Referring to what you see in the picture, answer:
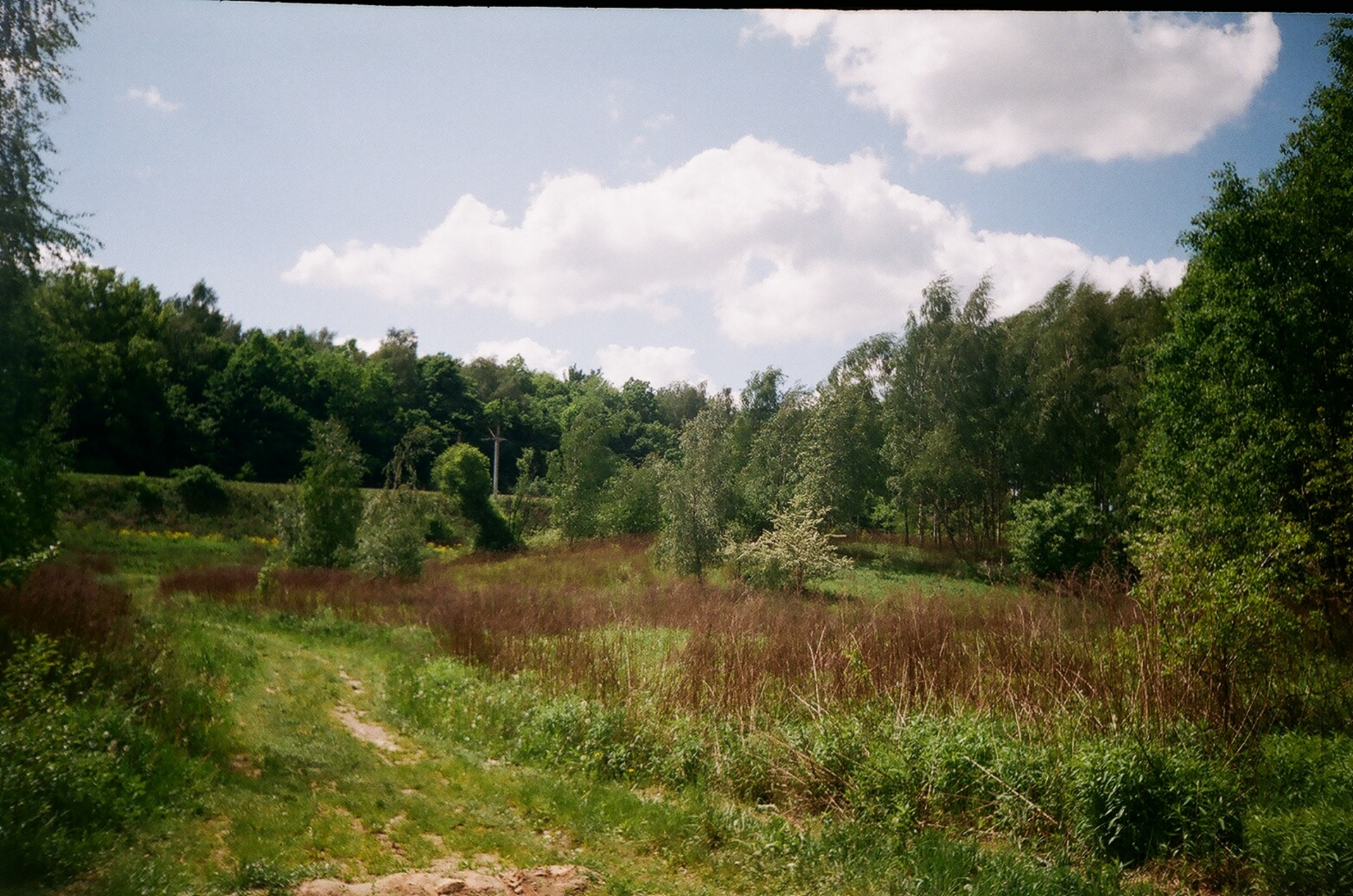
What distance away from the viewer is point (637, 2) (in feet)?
4.73

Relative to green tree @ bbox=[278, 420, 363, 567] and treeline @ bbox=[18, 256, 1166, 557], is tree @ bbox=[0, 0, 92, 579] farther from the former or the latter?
green tree @ bbox=[278, 420, 363, 567]

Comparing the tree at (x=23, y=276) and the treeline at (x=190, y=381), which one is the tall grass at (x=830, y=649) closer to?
the treeline at (x=190, y=381)

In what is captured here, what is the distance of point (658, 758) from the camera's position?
24.0ft

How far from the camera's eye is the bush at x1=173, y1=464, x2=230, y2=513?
24.8 ft

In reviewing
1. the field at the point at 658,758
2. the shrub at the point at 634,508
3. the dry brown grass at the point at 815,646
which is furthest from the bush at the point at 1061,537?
Answer: the shrub at the point at 634,508

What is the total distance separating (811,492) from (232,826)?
23.2 m

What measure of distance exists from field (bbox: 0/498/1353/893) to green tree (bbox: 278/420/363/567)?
15.2ft

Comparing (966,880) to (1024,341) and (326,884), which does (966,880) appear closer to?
(326,884)

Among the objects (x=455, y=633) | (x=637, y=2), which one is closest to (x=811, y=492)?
(x=455, y=633)

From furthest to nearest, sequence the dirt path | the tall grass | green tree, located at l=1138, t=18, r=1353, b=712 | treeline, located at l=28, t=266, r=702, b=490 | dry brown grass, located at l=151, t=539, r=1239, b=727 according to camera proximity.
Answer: dry brown grass, located at l=151, t=539, r=1239, b=727 → the tall grass → green tree, located at l=1138, t=18, r=1353, b=712 → treeline, located at l=28, t=266, r=702, b=490 → the dirt path

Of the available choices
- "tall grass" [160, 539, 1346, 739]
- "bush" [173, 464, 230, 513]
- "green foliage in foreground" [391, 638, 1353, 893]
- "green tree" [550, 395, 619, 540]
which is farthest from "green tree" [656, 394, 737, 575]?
"bush" [173, 464, 230, 513]

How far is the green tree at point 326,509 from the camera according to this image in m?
15.0

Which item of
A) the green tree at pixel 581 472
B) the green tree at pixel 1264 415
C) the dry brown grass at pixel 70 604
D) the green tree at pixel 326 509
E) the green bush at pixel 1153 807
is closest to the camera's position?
the dry brown grass at pixel 70 604

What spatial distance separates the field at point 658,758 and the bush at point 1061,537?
46.1 ft
